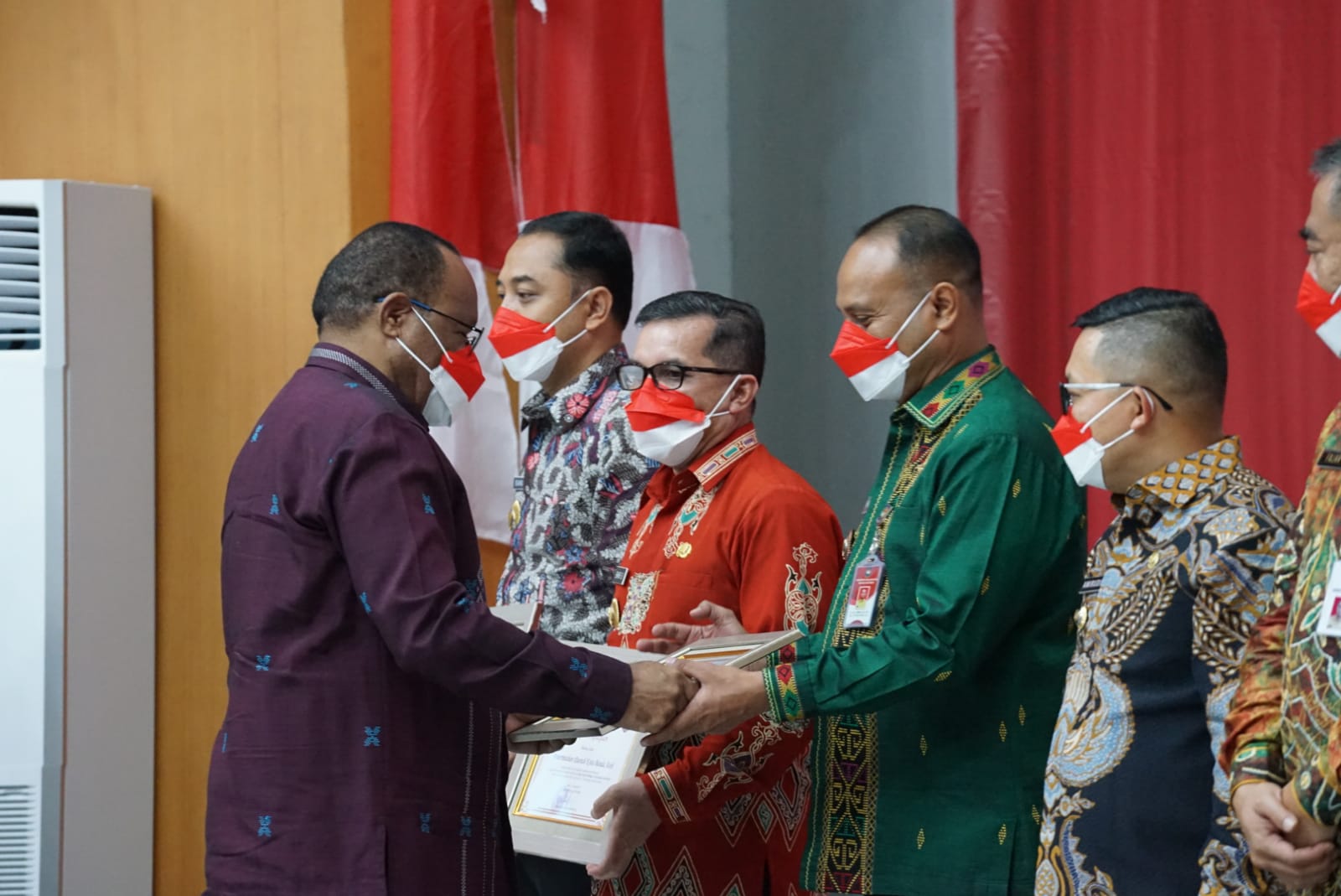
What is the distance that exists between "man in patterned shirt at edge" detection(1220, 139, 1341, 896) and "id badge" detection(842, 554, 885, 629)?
0.61 metres

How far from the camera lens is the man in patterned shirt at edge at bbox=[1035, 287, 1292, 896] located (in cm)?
193

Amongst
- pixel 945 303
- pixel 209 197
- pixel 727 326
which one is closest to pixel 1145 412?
pixel 945 303

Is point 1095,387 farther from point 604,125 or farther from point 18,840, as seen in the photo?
point 18,840

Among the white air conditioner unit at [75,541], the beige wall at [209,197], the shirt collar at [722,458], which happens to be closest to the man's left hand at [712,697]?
the shirt collar at [722,458]

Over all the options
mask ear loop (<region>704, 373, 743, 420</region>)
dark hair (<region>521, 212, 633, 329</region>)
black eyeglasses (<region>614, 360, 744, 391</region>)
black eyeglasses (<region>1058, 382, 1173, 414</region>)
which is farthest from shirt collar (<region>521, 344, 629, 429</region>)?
black eyeglasses (<region>1058, 382, 1173, 414</region>)

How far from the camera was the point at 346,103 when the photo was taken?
12.5 ft

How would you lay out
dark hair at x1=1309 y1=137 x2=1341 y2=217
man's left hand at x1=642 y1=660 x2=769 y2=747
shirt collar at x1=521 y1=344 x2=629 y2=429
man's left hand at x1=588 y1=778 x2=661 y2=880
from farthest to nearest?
1. shirt collar at x1=521 y1=344 x2=629 y2=429
2. man's left hand at x1=588 y1=778 x2=661 y2=880
3. man's left hand at x1=642 y1=660 x2=769 y2=747
4. dark hair at x1=1309 y1=137 x2=1341 y2=217

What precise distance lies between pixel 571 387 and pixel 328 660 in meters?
1.19

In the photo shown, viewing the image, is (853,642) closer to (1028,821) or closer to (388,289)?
(1028,821)

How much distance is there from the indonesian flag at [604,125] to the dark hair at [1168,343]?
1.83 meters

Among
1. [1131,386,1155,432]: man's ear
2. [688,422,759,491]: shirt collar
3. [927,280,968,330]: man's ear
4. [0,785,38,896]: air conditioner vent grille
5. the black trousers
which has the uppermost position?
[927,280,968,330]: man's ear

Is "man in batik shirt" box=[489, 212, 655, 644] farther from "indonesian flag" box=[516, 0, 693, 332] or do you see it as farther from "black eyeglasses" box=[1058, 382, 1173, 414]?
"black eyeglasses" box=[1058, 382, 1173, 414]

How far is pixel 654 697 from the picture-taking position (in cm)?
226

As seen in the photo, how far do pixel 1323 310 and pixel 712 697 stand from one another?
101cm
